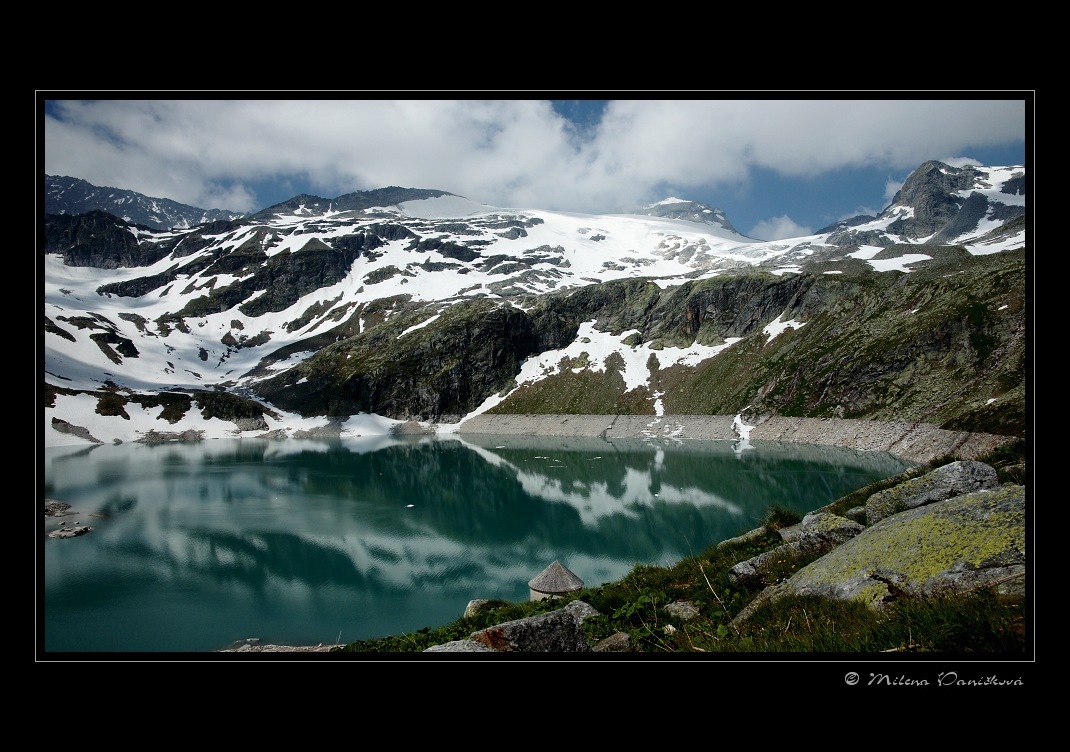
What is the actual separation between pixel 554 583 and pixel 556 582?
69 mm

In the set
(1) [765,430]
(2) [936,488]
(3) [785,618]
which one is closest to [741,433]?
(1) [765,430]

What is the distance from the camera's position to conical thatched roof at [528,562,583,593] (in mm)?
15891

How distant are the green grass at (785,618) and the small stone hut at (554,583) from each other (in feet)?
26.7

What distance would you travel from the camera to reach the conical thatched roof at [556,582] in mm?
15891

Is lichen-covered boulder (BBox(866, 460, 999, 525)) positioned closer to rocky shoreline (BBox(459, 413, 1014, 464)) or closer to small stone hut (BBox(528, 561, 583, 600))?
small stone hut (BBox(528, 561, 583, 600))

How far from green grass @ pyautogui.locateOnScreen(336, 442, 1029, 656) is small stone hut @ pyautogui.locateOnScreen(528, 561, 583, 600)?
8.15 m

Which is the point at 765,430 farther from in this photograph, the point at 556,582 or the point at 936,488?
the point at 936,488

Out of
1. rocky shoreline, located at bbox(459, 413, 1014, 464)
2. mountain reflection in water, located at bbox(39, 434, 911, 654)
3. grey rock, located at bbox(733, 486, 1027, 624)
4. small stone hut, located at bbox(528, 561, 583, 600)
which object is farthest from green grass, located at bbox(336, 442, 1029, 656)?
rocky shoreline, located at bbox(459, 413, 1014, 464)

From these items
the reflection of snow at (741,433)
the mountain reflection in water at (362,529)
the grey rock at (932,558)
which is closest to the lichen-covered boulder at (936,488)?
the grey rock at (932,558)

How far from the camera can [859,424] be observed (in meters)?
71.8

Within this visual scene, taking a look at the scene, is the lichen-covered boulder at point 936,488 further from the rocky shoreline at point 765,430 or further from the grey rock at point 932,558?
the rocky shoreline at point 765,430
